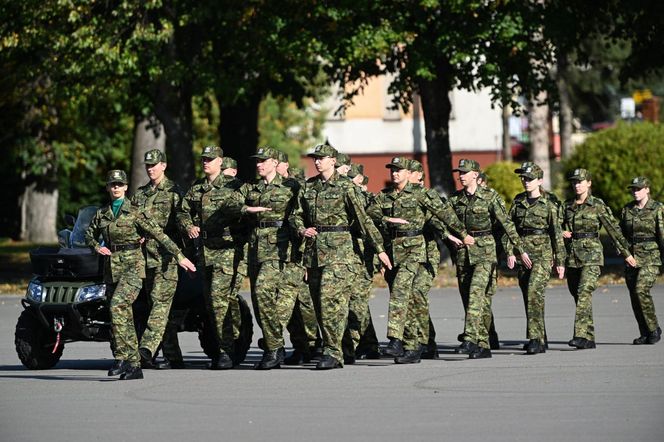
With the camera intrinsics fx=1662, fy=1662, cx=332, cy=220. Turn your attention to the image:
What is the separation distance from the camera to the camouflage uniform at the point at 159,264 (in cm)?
1441

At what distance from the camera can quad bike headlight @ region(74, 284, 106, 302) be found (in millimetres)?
15094

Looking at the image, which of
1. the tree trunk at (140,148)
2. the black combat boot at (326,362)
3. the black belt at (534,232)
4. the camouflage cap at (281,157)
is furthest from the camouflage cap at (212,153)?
the tree trunk at (140,148)

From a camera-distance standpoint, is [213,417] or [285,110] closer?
[213,417]

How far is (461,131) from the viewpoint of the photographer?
59.8 m

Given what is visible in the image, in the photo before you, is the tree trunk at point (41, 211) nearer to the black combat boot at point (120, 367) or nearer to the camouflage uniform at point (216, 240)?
the camouflage uniform at point (216, 240)

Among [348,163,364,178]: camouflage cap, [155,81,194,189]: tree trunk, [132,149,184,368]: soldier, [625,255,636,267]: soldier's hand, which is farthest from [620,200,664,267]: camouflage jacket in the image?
[155,81,194,189]: tree trunk

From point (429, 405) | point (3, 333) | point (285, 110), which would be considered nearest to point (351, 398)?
point (429, 405)

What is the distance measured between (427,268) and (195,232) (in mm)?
2179

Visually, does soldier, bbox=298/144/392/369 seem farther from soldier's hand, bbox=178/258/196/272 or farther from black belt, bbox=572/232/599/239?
black belt, bbox=572/232/599/239

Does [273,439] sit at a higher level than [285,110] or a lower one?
lower

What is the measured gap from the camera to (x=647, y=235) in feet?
56.0

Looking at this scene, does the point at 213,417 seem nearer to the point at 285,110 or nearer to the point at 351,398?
the point at 351,398

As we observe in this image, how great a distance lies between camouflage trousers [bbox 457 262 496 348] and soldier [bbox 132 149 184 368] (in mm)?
2810

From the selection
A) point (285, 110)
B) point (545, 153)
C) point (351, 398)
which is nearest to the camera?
point (351, 398)
